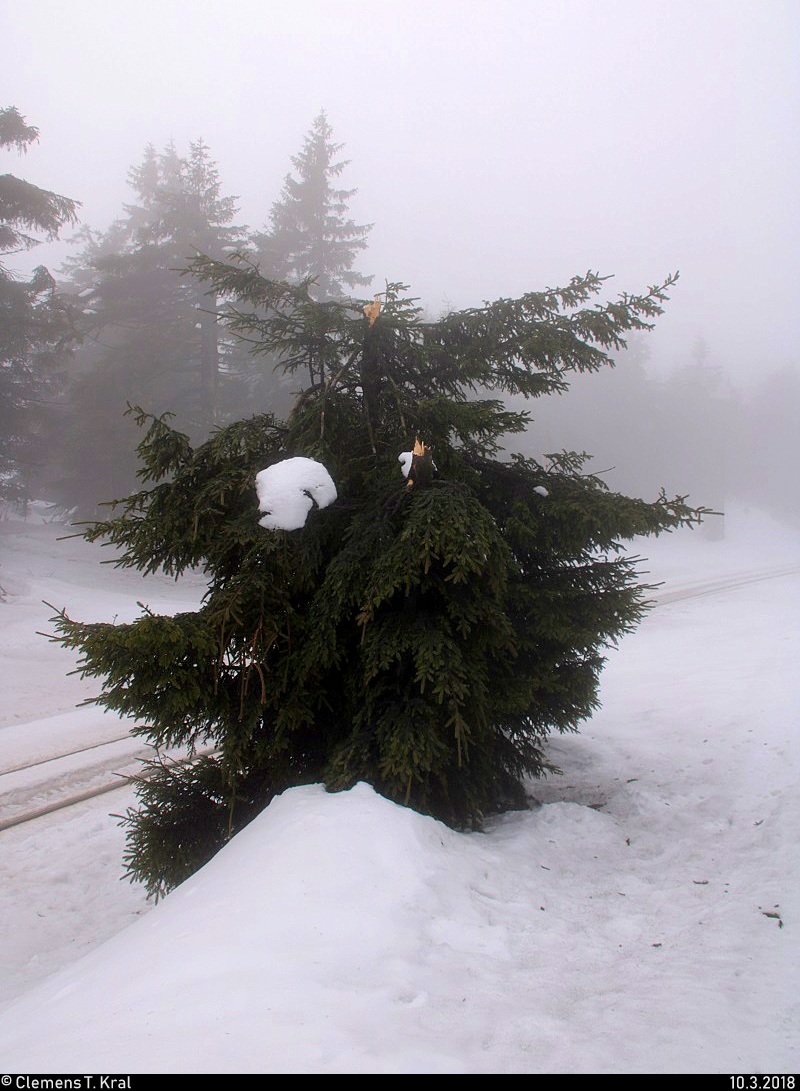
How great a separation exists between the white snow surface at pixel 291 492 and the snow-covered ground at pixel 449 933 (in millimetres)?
1924

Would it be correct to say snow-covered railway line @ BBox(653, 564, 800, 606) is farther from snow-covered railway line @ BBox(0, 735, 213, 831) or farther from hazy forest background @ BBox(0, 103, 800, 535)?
snow-covered railway line @ BBox(0, 735, 213, 831)

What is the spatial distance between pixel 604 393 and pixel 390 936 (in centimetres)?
4582

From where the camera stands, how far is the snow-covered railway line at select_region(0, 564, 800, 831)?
22.3ft

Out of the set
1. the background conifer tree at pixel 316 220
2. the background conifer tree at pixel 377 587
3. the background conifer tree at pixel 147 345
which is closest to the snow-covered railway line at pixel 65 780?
the background conifer tree at pixel 377 587

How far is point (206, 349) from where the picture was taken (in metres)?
21.7

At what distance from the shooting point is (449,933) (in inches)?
119

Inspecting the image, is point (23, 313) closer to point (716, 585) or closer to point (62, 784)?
point (62, 784)

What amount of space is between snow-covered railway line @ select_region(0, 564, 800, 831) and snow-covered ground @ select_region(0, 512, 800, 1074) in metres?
0.26

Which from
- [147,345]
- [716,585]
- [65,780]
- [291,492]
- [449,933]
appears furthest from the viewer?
[716,585]

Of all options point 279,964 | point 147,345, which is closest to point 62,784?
point 279,964

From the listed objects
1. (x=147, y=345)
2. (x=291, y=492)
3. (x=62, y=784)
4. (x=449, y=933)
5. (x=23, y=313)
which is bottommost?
(x=62, y=784)

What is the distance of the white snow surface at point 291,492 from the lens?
417cm

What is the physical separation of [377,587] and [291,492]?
35.2 inches

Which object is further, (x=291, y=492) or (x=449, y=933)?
(x=291, y=492)
